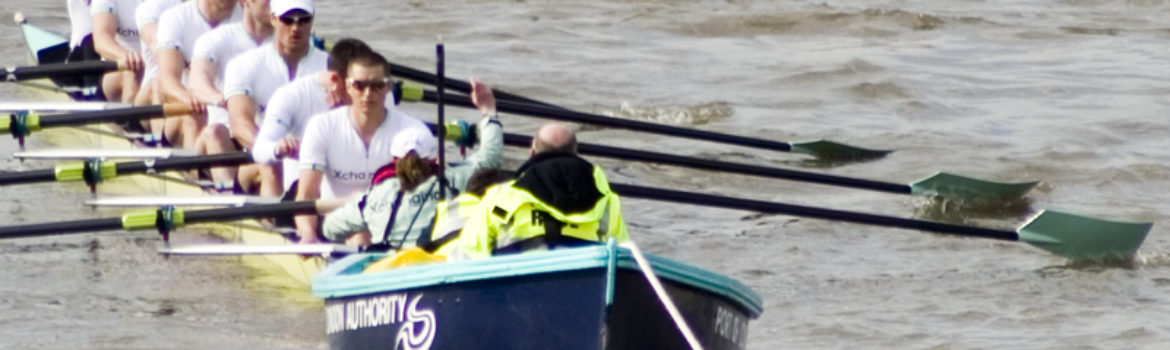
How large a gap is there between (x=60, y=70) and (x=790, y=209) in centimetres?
390

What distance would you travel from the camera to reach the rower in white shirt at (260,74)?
847 cm

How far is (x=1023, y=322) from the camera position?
27.1 ft

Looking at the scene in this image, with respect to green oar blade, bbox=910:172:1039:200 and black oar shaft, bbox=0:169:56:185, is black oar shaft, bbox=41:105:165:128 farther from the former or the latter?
green oar blade, bbox=910:172:1039:200

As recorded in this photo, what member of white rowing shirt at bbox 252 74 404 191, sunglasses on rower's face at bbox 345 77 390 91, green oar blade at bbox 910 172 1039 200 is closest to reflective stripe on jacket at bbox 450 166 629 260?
sunglasses on rower's face at bbox 345 77 390 91

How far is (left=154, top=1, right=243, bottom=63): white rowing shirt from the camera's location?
9.59 metres

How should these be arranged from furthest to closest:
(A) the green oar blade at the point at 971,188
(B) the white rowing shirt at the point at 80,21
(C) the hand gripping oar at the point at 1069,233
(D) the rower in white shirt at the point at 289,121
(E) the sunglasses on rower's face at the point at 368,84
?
(B) the white rowing shirt at the point at 80,21 → (A) the green oar blade at the point at 971,188 → (C) the hand gripping oar at the point at 1069,233 → (D) the rower in white shirt at the point at 289,121 → (E) the sunglasses on rower's face at the point at 368,84

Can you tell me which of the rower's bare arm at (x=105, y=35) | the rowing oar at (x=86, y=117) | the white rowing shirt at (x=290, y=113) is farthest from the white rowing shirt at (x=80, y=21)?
the white rowing shirt at (x=290, y=113)

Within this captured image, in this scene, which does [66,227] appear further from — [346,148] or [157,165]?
[346,148]

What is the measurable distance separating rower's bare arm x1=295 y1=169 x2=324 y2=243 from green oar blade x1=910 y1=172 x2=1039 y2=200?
413 cm

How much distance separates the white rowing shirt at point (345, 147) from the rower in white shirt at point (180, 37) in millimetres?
2126

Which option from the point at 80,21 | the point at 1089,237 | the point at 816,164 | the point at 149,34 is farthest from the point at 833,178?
the point at 80,21

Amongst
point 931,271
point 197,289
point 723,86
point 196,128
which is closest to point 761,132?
point 723,86

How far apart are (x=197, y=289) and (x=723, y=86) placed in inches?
292

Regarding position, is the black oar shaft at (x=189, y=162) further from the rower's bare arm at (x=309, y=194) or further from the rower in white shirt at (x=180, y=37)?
the rower in white shirt at (x=180, y=37)
